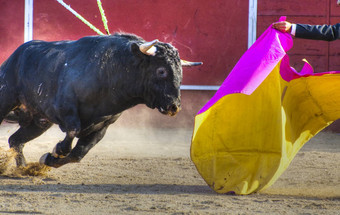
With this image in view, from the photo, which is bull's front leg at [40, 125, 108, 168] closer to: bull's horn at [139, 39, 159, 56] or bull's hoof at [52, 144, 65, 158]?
bull's hoof at [52, 144, 65, 158]

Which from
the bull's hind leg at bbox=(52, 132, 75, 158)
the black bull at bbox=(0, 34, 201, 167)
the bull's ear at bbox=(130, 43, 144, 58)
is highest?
the bull's ear at bbox=(130, 43, 144, 58)

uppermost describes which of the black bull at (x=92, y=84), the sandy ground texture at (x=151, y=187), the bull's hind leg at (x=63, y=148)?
the black bull at (x=92, y=84)

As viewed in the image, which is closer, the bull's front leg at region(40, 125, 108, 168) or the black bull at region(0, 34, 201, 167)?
the black bull at region(0, 34, 201, 167)

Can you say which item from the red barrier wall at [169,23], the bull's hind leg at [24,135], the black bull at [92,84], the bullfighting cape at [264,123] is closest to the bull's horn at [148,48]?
the black bull at [92,84]

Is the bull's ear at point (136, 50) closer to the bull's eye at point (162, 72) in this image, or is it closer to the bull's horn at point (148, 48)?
the bull's horn at point (148, 48)

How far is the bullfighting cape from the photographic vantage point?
14.5ft

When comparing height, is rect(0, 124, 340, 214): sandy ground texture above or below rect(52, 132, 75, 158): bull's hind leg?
below

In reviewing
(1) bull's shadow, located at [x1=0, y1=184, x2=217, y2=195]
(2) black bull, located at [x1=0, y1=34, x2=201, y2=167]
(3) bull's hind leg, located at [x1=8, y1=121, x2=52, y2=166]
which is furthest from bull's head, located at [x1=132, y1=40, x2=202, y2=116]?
(3) bull's hind leg, located at [x1=8, y1=121, x2=52, y2=166]

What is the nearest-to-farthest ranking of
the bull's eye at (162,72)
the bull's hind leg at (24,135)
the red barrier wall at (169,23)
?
the bull's eye at (162,72) < the bull's hind leg at (24,135) < the red barrier wall at (169,23)

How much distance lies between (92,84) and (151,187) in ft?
2.78

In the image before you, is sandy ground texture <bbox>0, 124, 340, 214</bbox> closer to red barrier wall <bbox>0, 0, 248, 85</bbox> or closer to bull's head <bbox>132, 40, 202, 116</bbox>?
bull's head <bbox>132, 40, 202, 116</bbox>

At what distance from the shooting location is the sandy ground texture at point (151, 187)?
3.78m

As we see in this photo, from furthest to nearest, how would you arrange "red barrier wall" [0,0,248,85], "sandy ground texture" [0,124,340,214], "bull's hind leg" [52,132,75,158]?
"red barrier wall" [0,0,248,85] → "bull's hind leg" [52,132,75,158] → "sandy ground texture" [0,124,340,214]

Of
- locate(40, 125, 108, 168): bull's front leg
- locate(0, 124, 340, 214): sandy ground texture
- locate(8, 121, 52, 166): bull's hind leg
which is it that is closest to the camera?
locate(0, 124, 340, 214): sandy ground texture
